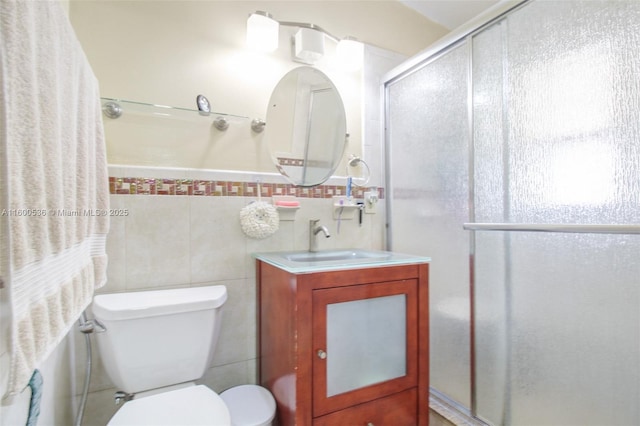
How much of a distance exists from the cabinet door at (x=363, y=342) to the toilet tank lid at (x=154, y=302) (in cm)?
43

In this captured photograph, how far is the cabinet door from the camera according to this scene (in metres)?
1.04

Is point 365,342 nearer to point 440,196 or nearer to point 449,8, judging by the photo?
point 440,196

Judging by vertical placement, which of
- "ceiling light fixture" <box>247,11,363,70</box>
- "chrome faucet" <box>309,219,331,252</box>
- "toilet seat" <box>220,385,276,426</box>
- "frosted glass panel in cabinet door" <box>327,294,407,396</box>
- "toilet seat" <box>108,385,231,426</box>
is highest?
"ceiling light fixture" <box>247,11,363,70</box>

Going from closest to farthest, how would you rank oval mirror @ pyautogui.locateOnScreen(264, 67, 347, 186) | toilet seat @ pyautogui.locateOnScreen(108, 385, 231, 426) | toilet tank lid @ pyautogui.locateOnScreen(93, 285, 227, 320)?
toilet seat @ pyautogui.locateOnScreen(108, 385, 231, 426), toilet tank lid @ pyautogui.locateOnScreen(93, 285, 227, 320), oval mirror @ pyautogui.locateOnScreen(264, 67, 347, 186)

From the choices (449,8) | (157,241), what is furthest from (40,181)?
(449,8)

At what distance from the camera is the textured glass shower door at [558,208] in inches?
36.6

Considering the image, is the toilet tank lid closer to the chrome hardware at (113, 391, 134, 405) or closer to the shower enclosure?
the chrome hardware at (113, 391, 134, 405)

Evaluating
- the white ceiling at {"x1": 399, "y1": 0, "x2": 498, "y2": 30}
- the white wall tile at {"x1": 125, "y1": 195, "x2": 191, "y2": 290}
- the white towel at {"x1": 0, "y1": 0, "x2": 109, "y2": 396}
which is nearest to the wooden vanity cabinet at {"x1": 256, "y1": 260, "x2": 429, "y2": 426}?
the white wall tile at {"x1": 125, "y1": 195, "x2": 191, "y2": 290}

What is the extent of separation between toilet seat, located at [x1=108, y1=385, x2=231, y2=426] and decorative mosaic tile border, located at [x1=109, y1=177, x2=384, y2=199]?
78 centimetres

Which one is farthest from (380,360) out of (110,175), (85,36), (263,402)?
(85,36)

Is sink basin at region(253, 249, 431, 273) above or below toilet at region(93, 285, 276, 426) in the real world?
above

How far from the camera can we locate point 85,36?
1201mm

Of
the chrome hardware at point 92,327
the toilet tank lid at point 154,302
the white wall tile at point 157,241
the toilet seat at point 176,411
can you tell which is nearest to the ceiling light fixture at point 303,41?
the white wall tile at point 157,241

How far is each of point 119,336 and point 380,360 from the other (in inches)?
36.9
